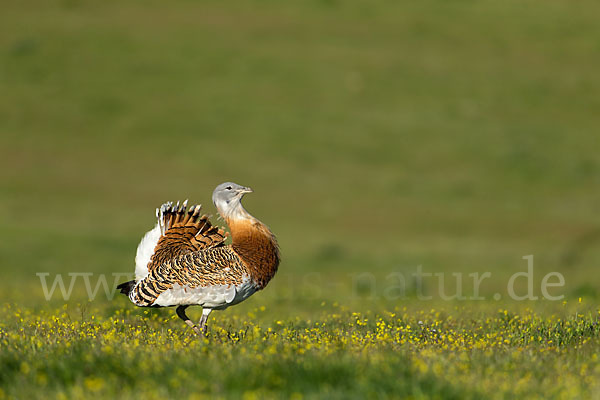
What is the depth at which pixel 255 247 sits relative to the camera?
9.38m

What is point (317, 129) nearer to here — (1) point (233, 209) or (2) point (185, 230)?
(2) point (185, 230)

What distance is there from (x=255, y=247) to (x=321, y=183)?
80.7ft

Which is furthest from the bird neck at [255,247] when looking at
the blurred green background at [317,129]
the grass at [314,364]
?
the blurred green background at [317,129]

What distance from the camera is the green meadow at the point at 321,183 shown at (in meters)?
6.35

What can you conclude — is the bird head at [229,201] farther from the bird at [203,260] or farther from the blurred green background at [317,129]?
the blurred green background at [317,129]

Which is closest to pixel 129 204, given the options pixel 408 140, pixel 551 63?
pixel 408 140

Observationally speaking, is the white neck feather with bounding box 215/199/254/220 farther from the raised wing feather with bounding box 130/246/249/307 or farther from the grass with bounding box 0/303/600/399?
the grass with bounding box 0/303/600/399

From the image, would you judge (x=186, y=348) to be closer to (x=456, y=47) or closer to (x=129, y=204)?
(x=129, y=204)

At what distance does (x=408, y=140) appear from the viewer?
37.1 m

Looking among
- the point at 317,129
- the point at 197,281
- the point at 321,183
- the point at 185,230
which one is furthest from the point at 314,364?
the point at 317,129

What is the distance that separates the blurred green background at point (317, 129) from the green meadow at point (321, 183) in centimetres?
12

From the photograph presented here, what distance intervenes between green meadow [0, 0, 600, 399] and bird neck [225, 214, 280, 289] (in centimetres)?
86

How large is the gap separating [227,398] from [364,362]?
115 centimetres

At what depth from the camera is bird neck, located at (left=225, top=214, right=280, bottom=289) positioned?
30.2ft
